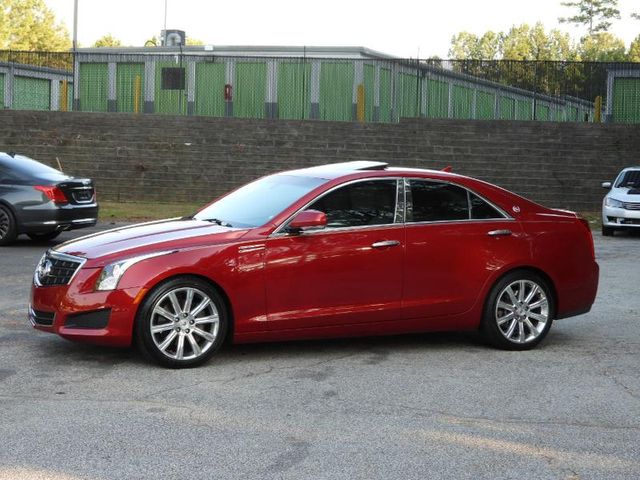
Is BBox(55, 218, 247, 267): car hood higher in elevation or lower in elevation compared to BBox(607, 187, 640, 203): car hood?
lower

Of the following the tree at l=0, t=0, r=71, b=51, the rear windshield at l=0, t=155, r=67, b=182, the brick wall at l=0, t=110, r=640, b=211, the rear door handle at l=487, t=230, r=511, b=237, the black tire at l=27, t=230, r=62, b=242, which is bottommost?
the black tire at l=27, t=230, r=62, b=242

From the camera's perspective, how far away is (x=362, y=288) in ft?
25.6

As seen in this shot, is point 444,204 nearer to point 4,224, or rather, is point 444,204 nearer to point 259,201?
point 259,201

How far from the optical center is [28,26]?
96000mm

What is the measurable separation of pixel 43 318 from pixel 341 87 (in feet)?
98.8

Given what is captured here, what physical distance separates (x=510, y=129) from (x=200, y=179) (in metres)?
9.06

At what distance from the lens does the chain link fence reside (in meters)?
34.6

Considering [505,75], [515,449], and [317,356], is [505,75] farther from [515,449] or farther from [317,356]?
[515,449]

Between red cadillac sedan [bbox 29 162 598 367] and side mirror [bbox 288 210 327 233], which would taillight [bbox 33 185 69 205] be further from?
side mirror [bbox 288 210 327 233]

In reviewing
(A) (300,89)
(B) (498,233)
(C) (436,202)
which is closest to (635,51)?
(A) (300,89)

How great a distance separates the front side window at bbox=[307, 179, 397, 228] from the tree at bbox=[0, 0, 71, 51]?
90792 mm

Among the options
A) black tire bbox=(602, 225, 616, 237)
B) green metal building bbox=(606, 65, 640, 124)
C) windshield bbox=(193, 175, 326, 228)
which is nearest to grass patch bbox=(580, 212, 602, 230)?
black tire bbox=(602, 225, 616, 237)

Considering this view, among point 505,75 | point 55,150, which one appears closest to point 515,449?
point 55,150

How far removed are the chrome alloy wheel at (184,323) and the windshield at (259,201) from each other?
2.46 feet
